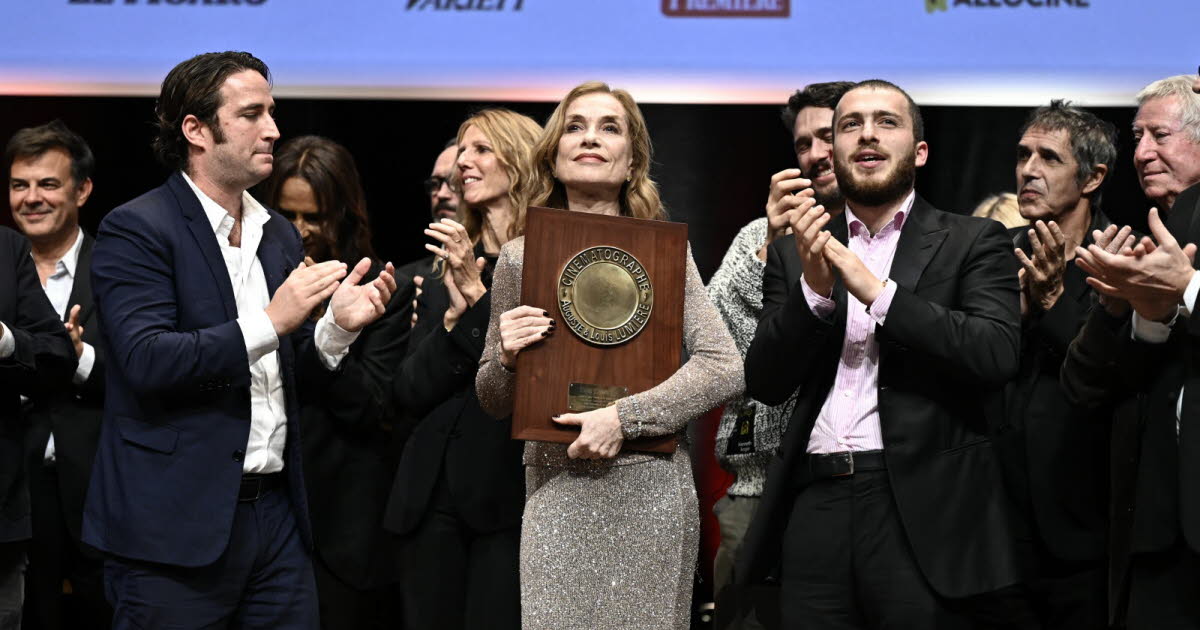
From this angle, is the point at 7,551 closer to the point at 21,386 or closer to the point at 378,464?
the point at 21,386

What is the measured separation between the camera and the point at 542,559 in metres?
3.16

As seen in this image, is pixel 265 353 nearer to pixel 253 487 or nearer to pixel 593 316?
pixel 253 487

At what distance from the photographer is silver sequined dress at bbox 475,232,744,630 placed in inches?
124

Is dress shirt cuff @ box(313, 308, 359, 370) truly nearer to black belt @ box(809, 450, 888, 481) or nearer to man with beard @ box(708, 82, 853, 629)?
man with beard @ box(708, 82, 853, 629)

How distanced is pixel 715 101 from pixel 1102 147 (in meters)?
1.72

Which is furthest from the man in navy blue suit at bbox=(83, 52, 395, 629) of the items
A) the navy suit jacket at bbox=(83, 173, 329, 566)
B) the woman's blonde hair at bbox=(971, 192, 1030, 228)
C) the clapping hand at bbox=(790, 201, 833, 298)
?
the woman's blonde hair at bbox=(971, 192, 1030, 228)

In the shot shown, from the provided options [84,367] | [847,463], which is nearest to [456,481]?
[847,463]

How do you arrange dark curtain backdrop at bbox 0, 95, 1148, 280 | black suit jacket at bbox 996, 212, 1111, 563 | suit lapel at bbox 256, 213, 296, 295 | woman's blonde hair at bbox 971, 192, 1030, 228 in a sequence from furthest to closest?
dark curtain backdrop at bbox 0, 95, 1148, 280, woman's blonde hair at bbox 971, 192, 1030, 228, black suit jacket at bbox 996, 212, 1111, 563, suit lapel at bbox 256, 213, 296, 295

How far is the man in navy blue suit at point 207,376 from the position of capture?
2988 millimetres

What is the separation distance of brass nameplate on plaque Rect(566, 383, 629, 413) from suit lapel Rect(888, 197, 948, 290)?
75cm

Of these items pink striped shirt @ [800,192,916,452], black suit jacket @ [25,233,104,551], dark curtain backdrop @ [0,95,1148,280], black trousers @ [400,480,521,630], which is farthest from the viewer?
dark curtain backdrop @ [0,95,1148,280]

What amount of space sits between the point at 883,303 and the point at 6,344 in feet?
7.71

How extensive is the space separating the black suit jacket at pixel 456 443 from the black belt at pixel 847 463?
86cm

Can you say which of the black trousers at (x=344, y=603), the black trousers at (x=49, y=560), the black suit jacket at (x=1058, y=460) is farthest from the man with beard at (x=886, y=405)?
the black trousers at (x=49, y=560)
